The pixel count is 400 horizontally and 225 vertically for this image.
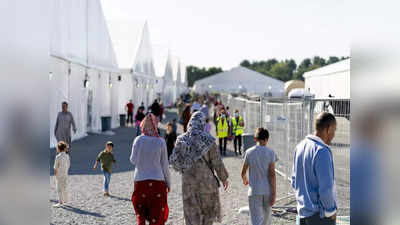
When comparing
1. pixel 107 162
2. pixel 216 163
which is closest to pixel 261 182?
pixel 216 163

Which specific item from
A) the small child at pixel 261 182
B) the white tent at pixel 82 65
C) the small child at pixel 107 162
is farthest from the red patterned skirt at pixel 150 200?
the white tent at pixel 82 65

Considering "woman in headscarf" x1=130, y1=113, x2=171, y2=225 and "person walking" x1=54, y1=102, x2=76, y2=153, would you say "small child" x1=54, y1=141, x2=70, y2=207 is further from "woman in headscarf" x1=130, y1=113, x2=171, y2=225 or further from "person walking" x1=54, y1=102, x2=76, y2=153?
"person walking" x1=54, y1=102, x2=76, y2=153

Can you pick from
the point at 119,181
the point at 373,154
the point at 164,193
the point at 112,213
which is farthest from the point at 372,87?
the point at 119,181

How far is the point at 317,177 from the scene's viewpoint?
3555 mm

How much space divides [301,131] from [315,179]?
578 centimetres

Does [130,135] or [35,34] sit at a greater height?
[35,34]

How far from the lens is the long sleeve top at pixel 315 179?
3502 millimetres

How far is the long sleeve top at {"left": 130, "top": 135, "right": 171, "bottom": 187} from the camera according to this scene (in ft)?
18.6

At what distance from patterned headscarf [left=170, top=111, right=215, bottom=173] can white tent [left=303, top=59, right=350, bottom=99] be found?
8.67 metres

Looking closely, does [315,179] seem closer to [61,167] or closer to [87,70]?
[61,167]

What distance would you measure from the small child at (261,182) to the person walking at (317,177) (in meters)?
1.83

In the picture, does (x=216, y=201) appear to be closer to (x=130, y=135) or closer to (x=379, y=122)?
(x=379, y=122)

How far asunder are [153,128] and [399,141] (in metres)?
4.20

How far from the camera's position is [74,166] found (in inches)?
518
